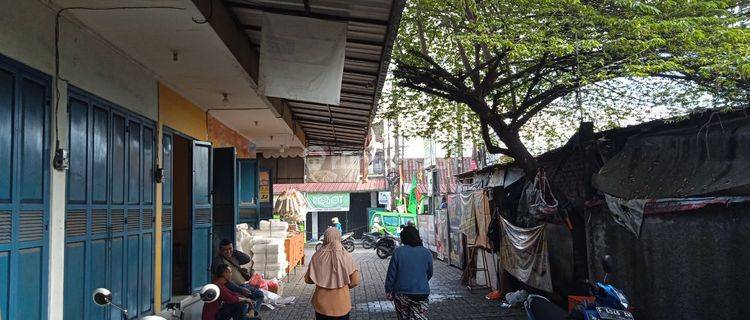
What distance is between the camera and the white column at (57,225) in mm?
4855

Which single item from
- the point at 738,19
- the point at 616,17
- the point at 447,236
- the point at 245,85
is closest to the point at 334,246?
the point at 245,85

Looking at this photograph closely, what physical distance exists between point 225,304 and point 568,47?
18.3 feet

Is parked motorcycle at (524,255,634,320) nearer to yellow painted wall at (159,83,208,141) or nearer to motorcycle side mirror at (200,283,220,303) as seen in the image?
motorcycle side mirror at (200,283,220,303)

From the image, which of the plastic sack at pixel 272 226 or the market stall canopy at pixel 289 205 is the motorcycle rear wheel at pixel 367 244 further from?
the plastic sack at pixel 272 226

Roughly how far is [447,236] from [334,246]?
11580 millimetres

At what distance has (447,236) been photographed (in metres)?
16.8

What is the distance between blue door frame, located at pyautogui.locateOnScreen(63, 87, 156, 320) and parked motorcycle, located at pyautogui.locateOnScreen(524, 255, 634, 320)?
4473mm

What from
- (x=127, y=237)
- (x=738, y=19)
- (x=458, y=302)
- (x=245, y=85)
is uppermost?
(x=738, y=19)

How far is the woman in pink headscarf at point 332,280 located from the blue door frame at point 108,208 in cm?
219

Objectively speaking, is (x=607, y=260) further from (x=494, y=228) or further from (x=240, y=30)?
(x=494, y=228)

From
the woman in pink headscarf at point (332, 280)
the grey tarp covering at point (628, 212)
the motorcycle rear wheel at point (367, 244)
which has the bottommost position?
the motorcycle rear wheel at point (367, 244)

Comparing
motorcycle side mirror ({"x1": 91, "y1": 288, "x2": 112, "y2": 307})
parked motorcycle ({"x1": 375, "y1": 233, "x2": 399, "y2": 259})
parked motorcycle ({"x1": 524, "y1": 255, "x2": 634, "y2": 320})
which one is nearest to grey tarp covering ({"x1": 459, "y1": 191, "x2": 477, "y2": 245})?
parked motorcycle ({"x1": 524, "y1": 255, "x2": 634, "y2": 320})

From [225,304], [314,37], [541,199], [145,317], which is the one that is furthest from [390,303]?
[145,317]

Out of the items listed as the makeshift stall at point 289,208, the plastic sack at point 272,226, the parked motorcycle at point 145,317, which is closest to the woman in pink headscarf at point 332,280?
the parked motorcycle at point 145,317
